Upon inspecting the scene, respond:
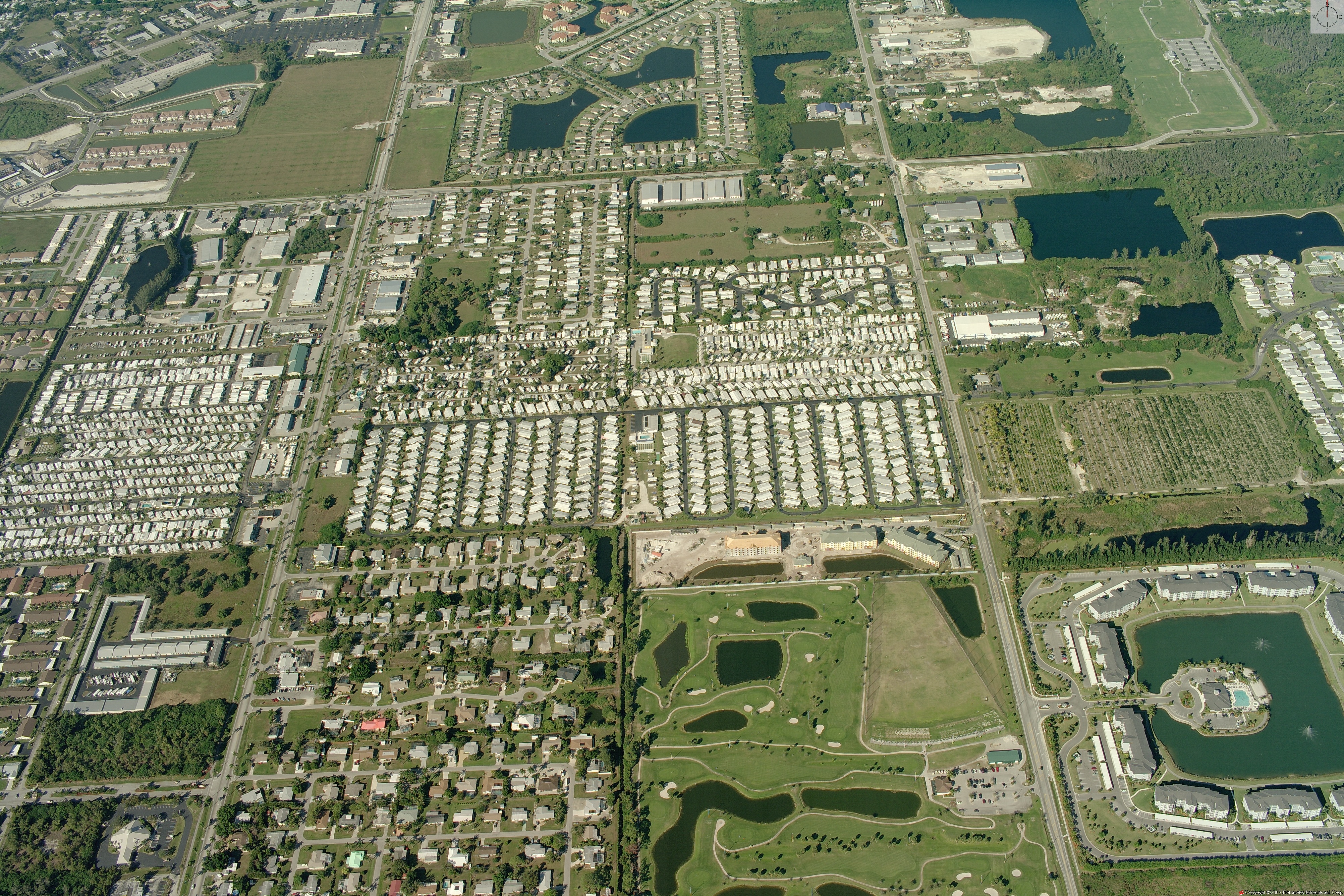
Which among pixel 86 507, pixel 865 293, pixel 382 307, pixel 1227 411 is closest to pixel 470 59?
pixel 382 307

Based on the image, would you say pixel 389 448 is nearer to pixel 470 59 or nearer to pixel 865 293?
pixel 865 293

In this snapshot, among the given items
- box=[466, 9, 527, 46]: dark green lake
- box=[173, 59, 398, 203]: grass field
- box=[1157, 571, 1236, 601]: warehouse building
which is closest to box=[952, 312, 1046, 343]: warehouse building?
box=[1157, 571, 1236, 601]: warehouse building

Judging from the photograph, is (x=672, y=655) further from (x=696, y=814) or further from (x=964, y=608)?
(x=964, y=608)

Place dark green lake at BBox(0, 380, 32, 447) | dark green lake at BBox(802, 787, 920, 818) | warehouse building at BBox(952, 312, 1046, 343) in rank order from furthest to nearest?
dark green lake at BBox(0, 380, 32, 447), warehouse building at BBox(952, 312, 1046, 343), dark green lake at BBox(802, 787, 920, 818)

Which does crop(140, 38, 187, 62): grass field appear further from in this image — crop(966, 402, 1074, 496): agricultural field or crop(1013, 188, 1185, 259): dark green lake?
crop(966, 402, 1074, 496): agricultural field

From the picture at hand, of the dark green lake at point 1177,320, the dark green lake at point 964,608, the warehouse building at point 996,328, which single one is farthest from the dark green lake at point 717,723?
the dark green lake at point 1177,320

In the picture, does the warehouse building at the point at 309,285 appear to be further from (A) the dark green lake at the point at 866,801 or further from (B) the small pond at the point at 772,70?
(A) the dark green lake at the point at 866,801

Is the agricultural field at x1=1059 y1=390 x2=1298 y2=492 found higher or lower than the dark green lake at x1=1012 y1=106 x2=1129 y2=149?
lower
